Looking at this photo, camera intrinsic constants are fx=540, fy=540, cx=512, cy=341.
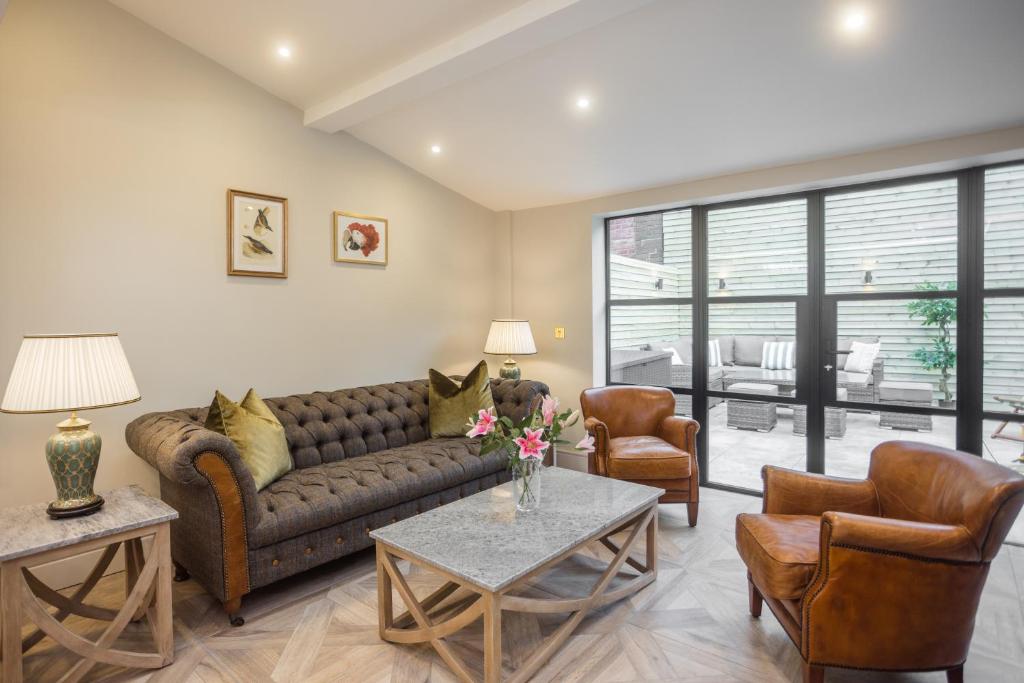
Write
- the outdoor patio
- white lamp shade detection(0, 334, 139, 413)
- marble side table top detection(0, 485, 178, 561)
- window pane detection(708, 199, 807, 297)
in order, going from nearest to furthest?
1. marble side table top detection(0, 485, 178, 561)
2. white lamp shade detection(0, 334, 139, 413)
3. the outdoor patio
4. window pane detection(708, 199, 807, 297)

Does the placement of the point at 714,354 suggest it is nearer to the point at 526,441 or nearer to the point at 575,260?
the point at 575,260

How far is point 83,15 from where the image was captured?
2703mm

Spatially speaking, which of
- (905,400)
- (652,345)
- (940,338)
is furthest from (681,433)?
(940,338)

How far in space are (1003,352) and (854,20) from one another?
84.6 inches

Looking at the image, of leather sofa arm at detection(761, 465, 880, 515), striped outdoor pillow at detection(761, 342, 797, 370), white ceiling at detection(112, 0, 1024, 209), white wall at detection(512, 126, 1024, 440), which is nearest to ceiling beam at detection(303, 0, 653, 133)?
white ceiling at detection(112, 0, 1024, 209)

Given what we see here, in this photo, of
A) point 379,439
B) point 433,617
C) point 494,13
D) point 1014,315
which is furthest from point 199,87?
point 1014,315

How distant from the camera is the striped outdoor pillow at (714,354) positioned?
4.22m

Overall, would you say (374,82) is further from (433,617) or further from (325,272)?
(433,617)

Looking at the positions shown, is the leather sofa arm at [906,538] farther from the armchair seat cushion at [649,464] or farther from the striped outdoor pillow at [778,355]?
the striped outdoor pillow at [778,355]

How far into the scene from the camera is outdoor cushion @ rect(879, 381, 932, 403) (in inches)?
135

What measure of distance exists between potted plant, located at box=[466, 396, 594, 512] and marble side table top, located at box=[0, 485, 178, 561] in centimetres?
127

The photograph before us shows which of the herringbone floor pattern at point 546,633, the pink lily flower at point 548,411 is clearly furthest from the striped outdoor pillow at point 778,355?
the pink lily flower at point 548,411

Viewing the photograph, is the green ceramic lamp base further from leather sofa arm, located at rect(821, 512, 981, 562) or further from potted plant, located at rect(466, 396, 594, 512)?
leather sofa arm, located at rect(821, 512, 981, 562)

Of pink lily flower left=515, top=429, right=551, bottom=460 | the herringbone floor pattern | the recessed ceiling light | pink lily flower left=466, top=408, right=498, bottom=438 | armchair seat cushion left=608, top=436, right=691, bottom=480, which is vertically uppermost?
the recessed ceiling light
